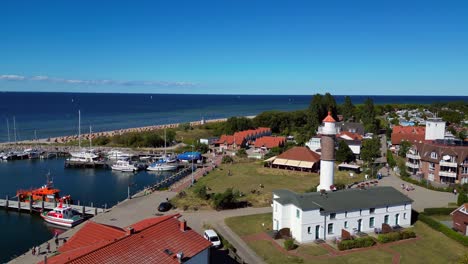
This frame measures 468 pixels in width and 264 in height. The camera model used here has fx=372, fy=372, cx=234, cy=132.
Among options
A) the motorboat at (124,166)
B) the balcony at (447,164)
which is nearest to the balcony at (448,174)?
the balcony at (447,164)

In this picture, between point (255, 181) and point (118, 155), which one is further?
point (118, 155)

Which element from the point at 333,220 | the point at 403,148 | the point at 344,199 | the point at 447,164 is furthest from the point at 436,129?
the point at 333,220

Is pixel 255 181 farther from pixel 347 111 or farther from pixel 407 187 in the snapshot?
pixel 347 111

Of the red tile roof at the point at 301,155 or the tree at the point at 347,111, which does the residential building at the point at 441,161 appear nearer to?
the red tile roof at the point at 301,155

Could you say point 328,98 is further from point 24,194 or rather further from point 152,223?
point 152,223

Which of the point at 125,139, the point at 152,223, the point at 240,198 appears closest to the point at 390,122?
the point at 125,139
